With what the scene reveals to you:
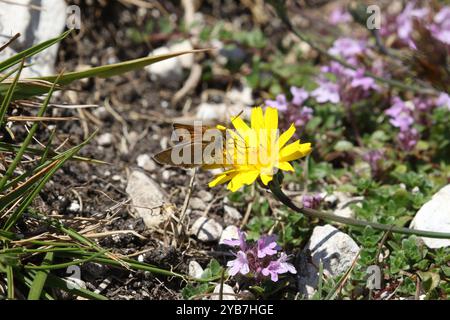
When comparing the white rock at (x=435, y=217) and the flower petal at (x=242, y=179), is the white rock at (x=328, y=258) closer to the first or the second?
the white rock at (x=435, y=217)

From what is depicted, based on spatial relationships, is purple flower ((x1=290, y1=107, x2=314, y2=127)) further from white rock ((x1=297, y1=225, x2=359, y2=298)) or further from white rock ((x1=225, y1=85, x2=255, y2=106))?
white rock ((x1=297, y1=225, x2=359, y2=298))

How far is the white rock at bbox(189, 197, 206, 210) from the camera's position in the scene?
3072 millimetres

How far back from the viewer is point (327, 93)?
11.8 ft

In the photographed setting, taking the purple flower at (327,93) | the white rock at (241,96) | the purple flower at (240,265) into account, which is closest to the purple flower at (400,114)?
the purple flower at (327,93)

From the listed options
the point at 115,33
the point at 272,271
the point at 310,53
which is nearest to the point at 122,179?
the point at 272,271

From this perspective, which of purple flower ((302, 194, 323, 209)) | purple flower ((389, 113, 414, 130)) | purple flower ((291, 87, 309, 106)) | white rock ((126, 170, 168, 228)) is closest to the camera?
white rock ((126, 170, 168, 228))

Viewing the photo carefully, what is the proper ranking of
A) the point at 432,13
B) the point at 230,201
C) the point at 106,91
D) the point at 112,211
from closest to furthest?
the point at 112,211 < the point at 230,201 < the point at 106,91 < the point at 432,13

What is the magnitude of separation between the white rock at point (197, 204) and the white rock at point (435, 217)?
975 mm

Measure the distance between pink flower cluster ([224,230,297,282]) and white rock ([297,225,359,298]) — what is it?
0.17m

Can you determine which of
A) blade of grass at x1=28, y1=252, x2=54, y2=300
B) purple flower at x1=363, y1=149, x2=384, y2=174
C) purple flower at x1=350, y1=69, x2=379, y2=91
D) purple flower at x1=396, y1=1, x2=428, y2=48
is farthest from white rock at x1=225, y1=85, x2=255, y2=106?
blade of grass at x1=28, y1=252, x2=54, y2=300

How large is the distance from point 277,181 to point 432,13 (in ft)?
7.49

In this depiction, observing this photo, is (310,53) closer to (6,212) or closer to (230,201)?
(230,201)

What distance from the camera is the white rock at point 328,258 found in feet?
8.72

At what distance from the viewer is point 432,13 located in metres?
4.05
